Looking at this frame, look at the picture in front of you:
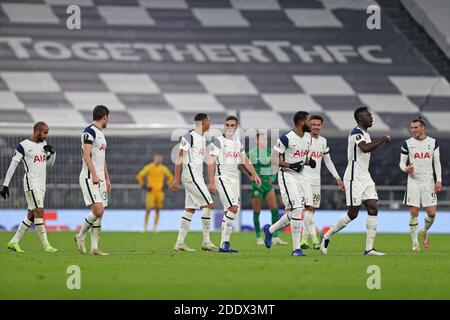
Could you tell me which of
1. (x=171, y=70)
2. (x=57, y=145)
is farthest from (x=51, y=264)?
(x=171, y=70)

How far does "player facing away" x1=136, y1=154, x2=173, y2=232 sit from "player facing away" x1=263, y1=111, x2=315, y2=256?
429 inches

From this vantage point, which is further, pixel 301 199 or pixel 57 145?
pixel 57 145

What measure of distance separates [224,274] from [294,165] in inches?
133

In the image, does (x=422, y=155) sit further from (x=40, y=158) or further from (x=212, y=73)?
(x=212, y=73)

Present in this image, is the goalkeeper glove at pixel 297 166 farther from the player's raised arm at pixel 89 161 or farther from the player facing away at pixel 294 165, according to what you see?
the player's raised arm at pixel 89 161

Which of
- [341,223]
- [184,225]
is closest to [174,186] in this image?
[184,225]

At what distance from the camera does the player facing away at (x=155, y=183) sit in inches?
987

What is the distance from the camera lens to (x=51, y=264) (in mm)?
12664

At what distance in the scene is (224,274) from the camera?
11203 mm

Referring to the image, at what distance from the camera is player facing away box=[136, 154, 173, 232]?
25.1 m

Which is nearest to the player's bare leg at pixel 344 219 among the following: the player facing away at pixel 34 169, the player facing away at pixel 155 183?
the player facing away at pixel 34 169

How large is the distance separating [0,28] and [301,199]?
61.9ft
